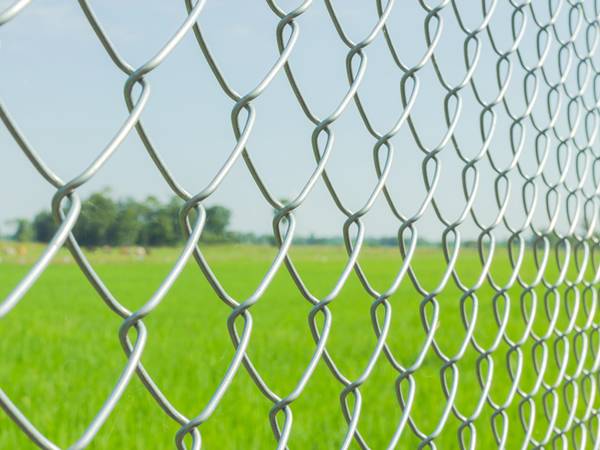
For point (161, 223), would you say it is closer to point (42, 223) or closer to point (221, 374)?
point (42, 223)

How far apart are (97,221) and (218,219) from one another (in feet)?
0.44

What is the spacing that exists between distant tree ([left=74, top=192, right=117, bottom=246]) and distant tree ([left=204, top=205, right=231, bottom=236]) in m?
0.11

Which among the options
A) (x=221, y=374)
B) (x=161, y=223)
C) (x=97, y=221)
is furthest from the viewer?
(x=221, y=374)

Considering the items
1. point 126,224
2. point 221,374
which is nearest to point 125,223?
point 126,224

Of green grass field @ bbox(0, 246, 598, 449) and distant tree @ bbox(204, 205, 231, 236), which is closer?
distant tree @ bbox(204, 205, 231, 236)

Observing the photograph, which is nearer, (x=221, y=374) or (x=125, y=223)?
(x=125, y=223)

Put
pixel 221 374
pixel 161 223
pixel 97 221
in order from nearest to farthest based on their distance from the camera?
pixel 97 221, pixel 161 223, pixel 221 374

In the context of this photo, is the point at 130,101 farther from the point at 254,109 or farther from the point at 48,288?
the point at 48,288

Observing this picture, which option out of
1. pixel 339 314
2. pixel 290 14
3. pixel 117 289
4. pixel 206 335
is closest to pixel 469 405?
pixel 290 14

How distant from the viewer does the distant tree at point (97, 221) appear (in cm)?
83

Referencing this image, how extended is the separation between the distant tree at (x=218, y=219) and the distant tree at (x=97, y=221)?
0.11 meters

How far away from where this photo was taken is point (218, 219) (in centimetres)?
91

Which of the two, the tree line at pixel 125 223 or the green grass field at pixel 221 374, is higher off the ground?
the tree line at pixel 125 223

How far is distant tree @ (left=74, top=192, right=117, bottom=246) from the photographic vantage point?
834 millimetres
